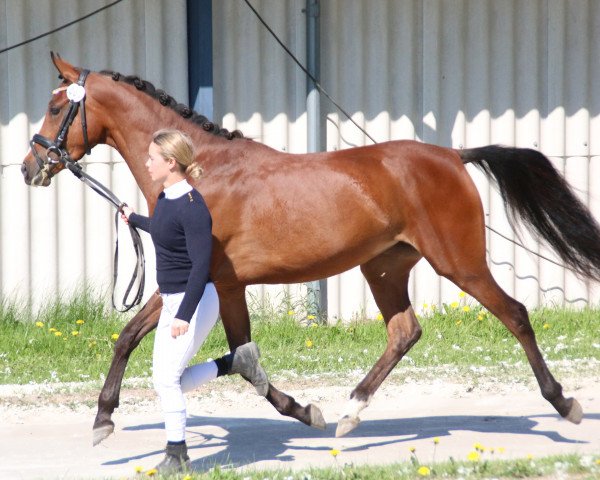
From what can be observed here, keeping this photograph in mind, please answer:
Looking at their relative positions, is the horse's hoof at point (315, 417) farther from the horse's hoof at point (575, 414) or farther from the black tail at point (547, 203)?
the black tail at point (547, 203)

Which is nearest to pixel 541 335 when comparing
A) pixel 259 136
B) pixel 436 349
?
pixel 436 349

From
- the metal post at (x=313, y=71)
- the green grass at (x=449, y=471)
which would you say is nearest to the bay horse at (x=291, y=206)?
the green grass at (x=449, y=471)

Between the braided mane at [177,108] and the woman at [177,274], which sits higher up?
the braided mane at [177,108]

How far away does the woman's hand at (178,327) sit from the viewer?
5250 millimetres

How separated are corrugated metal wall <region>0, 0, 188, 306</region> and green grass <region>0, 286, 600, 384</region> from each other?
1.13 feet

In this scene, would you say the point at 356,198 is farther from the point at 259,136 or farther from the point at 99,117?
the point at 259,136

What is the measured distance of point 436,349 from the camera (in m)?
8.81

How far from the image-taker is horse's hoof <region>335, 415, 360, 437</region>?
20.5 ft

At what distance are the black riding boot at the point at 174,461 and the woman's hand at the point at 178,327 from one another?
0.57 metres

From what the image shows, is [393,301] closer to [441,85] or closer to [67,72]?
[67,72]

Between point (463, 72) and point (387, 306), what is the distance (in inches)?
163

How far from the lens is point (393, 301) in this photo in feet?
22.2

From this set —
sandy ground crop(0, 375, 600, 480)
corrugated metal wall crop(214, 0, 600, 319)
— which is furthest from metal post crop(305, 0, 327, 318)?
sandy ground crop(0, 375, 600, 480)

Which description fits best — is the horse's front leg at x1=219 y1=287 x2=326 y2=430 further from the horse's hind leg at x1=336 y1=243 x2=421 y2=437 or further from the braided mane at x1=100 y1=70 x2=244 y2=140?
the braided mane at x1=100 y1=70 x2=244 y2=140
